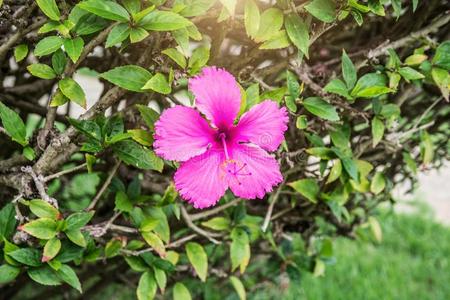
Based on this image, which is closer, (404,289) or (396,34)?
(396,34)

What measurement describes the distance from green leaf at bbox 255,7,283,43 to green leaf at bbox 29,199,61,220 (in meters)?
0.59

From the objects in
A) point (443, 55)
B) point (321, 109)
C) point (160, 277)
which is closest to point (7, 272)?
point (160, 277)

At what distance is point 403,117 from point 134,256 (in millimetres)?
1022

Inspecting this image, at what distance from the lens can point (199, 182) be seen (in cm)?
127

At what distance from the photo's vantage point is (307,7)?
1.41 meters

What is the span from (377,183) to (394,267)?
167 cm

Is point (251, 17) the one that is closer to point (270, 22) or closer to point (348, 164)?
point (270, 22)

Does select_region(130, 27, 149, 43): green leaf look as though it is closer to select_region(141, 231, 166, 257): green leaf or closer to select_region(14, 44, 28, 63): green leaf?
select_region(14, 44, 28, 63): green leaf

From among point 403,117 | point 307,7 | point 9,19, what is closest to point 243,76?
point 307,7

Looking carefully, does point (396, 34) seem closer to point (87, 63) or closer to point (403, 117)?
point (403, 117)

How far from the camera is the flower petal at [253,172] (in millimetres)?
1297

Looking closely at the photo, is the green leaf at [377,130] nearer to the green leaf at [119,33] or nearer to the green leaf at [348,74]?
the green leaf at [348,74]

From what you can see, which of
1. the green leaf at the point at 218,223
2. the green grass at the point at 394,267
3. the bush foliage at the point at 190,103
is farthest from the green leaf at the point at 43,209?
the green grass at the point at 394,267

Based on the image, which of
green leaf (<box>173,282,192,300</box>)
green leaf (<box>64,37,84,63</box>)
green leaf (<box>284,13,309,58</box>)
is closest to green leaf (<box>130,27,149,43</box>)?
green leaf (<box>64,37,84,63</box>)
